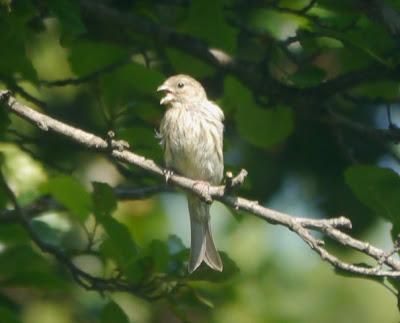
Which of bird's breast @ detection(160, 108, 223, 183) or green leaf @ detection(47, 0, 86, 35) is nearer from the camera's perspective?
green leaf @ detection(47, 0, 86, 35)

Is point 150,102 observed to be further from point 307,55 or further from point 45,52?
point 45,52

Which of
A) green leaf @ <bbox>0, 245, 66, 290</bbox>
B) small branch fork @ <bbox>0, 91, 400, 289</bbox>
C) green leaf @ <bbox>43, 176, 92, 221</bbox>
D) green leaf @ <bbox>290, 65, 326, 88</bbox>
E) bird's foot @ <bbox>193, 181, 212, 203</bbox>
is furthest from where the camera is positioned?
green leaf @ <bbox>290, 65, 326, 88</bbox>

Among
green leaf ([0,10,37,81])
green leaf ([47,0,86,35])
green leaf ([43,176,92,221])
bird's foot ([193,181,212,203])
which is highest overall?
green leaf ([47,0,86,35])

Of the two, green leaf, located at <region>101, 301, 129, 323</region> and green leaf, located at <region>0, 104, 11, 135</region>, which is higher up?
green leaf, located at <region>0, 104, 11, 135</region>

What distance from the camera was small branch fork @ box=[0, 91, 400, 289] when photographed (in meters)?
4.50

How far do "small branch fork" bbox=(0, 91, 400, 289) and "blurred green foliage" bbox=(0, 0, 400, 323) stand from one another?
0.40m

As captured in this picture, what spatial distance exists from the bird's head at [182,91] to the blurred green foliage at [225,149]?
10cm

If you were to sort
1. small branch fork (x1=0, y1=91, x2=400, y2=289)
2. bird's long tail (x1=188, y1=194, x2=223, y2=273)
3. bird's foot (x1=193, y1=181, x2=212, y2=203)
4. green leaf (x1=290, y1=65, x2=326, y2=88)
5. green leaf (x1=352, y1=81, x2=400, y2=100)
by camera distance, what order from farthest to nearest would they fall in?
1. green leaf (x1=352, y1=81, x2=400, y2=100)
2. bird's long tail (x1=188, y1=194, x2=223, y2=273)
3. green leaf (x1=290, y1=65, x2=326, y2=88)
4. bird's foot (x1=193, y1=181, x2=212, y2=203)
5. small branch fork (x1=0, y1=91, x2=400, y2=289)

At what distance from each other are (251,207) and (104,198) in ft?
3.86

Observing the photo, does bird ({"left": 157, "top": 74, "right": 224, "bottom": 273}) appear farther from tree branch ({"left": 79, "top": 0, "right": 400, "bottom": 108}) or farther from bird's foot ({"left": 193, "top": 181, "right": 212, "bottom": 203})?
bird's foot ({"left": 193, "top": 181, "right": 212, "bottom": 203})

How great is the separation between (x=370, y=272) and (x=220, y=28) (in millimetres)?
1821

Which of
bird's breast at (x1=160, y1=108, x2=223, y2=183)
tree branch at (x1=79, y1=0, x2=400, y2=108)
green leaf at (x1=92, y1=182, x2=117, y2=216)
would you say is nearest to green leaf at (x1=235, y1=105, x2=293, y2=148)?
tree branch at (x1=79, y1=0, x2=400, y2=108)

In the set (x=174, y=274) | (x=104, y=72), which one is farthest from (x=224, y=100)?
(x=174, y=274)

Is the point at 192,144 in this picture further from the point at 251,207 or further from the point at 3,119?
the point at 251,207
